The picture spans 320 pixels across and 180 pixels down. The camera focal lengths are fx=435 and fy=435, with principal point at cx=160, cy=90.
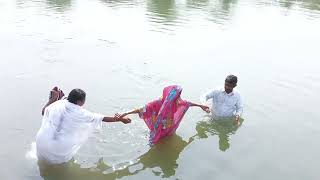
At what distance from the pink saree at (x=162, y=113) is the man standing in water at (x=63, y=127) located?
1.04 m

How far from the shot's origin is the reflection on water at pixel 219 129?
24.8 feet

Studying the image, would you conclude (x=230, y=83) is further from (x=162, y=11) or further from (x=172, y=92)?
(x=162, y=11)

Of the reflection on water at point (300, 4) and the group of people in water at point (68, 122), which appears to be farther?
the reflection on water at point (300, 4)

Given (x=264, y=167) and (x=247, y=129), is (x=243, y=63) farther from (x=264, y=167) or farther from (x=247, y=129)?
(x=264, y=167)

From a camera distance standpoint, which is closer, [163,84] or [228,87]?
[228,87]

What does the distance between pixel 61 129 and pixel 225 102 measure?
3289 millimetres

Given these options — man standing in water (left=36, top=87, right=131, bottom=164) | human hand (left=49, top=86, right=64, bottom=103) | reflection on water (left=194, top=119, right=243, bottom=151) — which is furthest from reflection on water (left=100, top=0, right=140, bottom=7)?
man standing in water (left=36, top=87, right=131, bottom=164)

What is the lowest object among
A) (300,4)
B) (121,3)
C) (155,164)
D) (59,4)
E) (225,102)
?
(300,4)

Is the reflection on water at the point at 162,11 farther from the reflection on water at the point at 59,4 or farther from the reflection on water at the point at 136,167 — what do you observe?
the reflection on water at the point at 136,167

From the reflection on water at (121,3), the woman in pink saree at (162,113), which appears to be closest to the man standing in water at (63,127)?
the woman in pink saree at (162,113)

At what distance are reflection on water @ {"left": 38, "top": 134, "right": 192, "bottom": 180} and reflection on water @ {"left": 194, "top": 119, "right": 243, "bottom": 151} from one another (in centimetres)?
67

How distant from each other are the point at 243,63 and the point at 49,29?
285 inches

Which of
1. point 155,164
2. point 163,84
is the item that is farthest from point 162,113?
point 163,84

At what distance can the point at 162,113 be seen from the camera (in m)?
6.66
